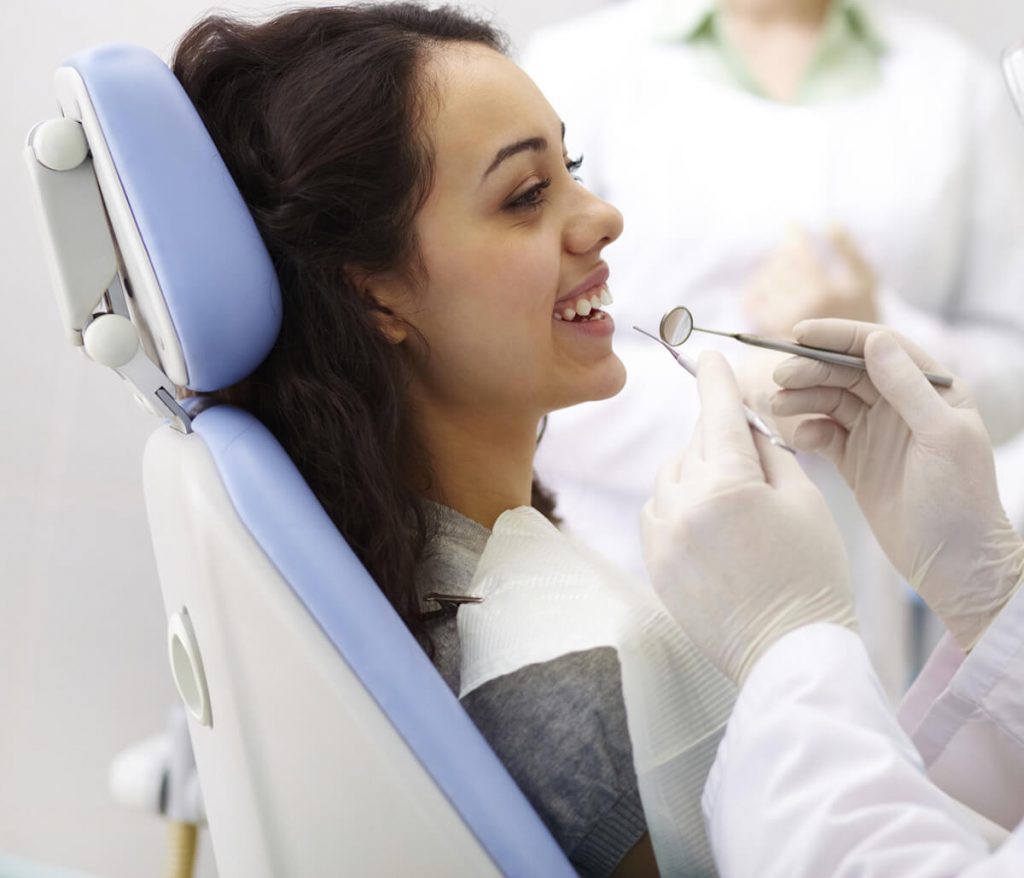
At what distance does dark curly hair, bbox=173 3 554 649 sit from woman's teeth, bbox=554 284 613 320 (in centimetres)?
16

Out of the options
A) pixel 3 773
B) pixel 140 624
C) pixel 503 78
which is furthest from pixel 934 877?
pixel 3 773

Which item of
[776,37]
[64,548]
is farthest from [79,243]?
[776,37]

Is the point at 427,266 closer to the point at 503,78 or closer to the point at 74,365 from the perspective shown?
the point at 503,78

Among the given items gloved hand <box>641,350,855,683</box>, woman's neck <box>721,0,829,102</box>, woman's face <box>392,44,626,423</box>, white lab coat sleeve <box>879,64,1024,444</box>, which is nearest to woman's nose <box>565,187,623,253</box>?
woman's face <box>392,44,626,423</box>

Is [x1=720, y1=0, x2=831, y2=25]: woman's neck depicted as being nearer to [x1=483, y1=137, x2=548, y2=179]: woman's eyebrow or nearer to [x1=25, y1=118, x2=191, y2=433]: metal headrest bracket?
[x1=483, y1=137, x2=548, y2=179]: woman's eyebrow

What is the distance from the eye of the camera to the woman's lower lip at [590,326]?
109cm

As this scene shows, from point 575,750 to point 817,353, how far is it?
387mm

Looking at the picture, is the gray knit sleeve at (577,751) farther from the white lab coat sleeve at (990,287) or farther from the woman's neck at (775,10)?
the woman's neck at (775,10)

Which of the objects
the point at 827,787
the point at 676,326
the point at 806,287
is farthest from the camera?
the point at 806,287

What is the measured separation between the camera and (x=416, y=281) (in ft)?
3.40

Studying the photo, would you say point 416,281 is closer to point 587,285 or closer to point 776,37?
point 587,285

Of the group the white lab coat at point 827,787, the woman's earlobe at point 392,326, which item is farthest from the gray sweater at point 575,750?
the woman's earlobe at point 392,326

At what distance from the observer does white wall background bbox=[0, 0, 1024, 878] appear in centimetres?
196

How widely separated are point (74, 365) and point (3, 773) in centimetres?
75
